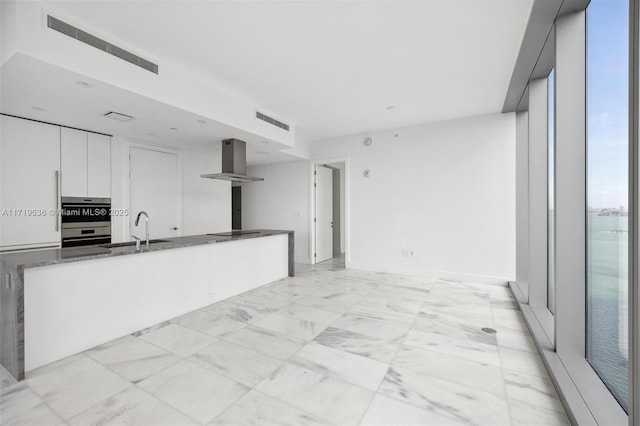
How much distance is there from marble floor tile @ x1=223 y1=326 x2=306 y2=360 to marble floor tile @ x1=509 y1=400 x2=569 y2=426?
1.60 m

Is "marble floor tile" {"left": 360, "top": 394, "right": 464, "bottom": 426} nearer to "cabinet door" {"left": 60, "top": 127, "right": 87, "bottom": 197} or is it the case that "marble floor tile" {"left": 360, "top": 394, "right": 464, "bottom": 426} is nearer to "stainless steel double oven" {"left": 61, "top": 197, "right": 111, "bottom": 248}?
"stainless steel double oven" {"left": 61, "top": 197, "right": 111, "bottom": 248}

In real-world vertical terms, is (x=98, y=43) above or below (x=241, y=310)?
above

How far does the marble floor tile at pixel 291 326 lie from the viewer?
2.73 meters

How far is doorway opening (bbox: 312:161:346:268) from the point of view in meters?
6.41

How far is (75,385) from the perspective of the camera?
1.93 metres

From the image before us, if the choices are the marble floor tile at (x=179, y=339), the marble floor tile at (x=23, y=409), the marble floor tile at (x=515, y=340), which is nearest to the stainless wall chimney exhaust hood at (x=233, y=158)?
the marble floor tile at (x=179, y=339)

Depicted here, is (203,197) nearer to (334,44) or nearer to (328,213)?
(328,213)

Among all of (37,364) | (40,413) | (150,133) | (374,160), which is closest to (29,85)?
(150,133)

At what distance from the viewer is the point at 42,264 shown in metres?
2.11

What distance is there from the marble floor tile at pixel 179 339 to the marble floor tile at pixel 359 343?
1087 millimetres

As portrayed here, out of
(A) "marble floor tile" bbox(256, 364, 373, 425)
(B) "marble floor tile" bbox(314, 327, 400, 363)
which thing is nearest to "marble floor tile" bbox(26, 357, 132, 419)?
(A) "marble floor tile" bbox(256, 364, 373, 425)

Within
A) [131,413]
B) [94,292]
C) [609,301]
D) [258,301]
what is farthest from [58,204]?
[609,301]

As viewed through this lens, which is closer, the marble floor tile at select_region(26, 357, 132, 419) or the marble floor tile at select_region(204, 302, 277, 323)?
the marble floor tile at select_region(26, 357, 132, 419)

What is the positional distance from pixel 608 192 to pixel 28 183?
5.68 metres
